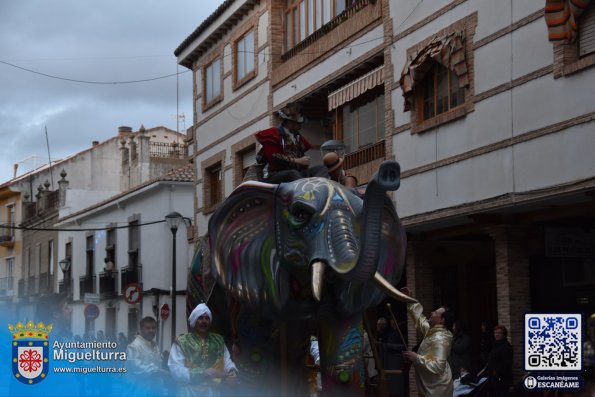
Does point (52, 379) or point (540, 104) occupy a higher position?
point (540, 104)

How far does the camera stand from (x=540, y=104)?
1708cm

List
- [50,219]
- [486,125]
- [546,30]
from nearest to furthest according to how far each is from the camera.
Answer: [546,30], [486,125], [50,219]

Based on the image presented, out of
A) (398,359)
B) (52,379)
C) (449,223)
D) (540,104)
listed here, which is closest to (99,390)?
(52,379)

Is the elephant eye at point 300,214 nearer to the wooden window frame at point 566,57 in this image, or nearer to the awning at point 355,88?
the wooden window frame at point 566,57

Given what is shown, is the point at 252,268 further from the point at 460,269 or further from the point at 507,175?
the point at 460,269

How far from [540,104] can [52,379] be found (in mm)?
9649

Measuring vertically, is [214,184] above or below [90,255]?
above

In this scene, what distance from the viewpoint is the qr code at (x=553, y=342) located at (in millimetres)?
9203

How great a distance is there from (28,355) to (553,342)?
4648mm

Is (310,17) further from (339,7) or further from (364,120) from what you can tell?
(364,120)

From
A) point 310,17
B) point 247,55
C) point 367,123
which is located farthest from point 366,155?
point 247,55

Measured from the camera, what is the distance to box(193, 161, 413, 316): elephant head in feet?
28.4

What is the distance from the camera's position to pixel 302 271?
9.36 m

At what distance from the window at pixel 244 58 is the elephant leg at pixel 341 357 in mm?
19546
